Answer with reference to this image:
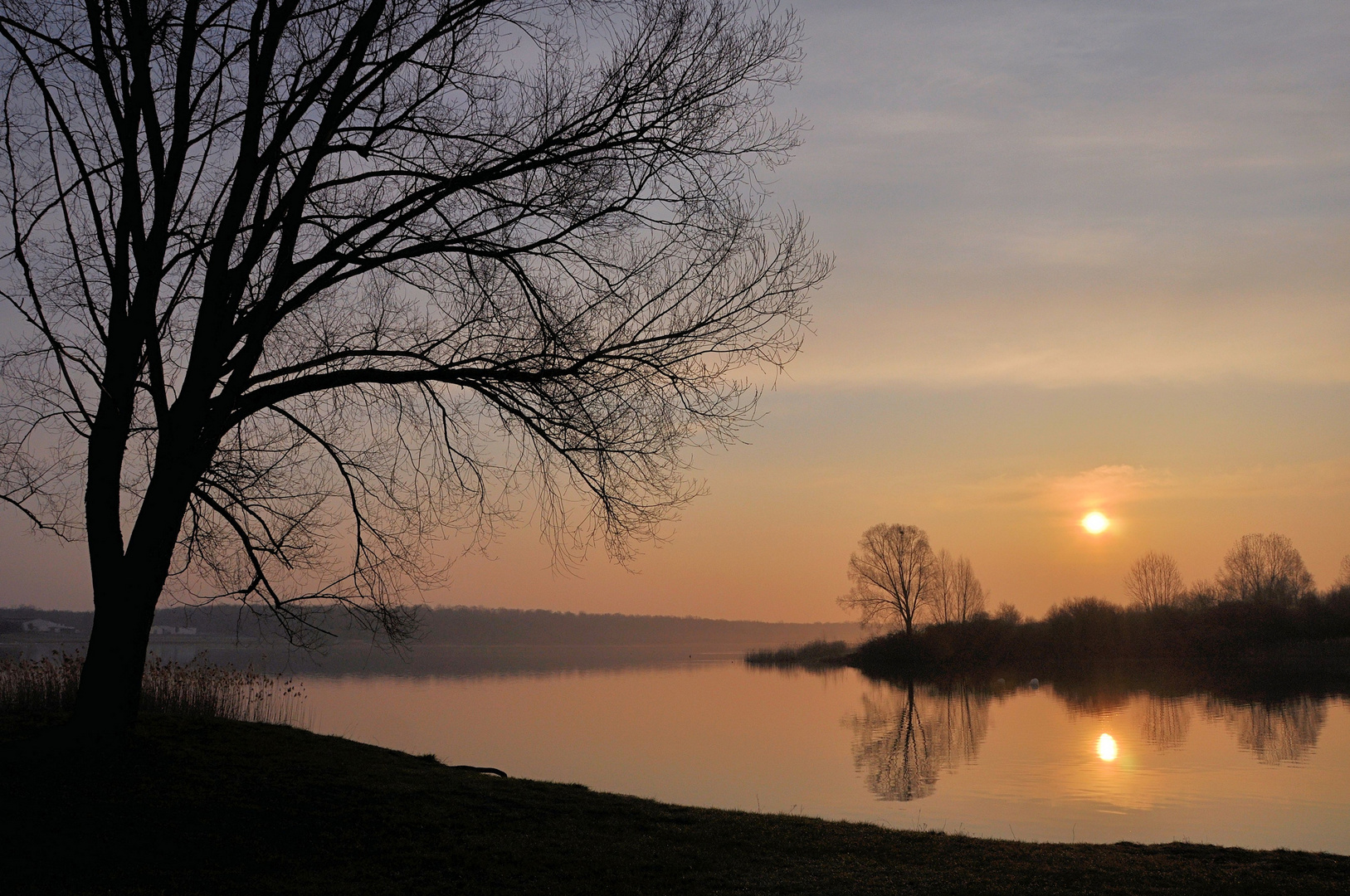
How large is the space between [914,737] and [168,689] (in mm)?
18452

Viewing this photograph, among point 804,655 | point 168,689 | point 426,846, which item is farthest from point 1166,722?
point 804,655

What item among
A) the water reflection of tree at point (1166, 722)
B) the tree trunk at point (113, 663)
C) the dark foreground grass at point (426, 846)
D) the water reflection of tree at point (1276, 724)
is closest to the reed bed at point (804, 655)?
the water reflection of tree at point (1166, 722)

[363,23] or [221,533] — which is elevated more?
[363,23]

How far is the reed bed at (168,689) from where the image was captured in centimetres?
1263

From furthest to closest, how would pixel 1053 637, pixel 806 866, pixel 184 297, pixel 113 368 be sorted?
pixel 1053 637
pixel 184 297
pixel 113 368
pixel 806 866

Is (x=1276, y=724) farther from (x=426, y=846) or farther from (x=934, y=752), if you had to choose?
(x=426, y=846)

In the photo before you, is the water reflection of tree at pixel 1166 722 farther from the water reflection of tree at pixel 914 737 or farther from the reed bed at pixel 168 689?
the reed bed at pixel 168 689

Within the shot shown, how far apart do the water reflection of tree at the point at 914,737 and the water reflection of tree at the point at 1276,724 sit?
6225mm

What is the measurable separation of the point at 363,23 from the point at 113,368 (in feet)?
13.4

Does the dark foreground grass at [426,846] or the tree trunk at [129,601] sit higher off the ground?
the tree trunk at [129,601]

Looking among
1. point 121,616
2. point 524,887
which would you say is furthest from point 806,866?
point 121,616

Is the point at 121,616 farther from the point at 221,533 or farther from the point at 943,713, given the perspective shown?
the point at 943,713

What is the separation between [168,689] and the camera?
47.6 feet

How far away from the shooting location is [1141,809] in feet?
48.8
